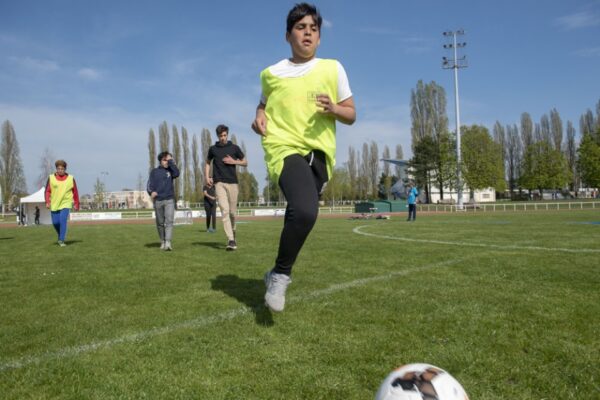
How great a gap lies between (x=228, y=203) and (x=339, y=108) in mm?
5320

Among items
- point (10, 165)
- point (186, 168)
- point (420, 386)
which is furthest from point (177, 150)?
point (420, 386)

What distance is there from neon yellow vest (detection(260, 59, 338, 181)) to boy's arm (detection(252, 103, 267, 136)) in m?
0.04

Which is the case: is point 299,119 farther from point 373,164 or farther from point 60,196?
point 373,164

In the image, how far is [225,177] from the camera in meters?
8.12

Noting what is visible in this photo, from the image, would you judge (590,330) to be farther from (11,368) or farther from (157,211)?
(157,211)

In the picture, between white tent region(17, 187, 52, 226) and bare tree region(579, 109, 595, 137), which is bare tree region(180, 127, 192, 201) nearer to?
white tent region(17, 187, 52, 226)

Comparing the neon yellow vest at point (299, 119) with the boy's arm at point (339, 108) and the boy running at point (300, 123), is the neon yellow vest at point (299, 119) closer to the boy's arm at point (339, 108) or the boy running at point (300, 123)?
the boy running at point (300, 123)

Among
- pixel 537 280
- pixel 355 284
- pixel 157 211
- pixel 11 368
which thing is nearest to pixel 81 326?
pixel 11 368

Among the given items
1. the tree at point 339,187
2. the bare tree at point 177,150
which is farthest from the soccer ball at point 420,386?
the tree at point 339,187

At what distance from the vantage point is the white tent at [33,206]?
2850cm

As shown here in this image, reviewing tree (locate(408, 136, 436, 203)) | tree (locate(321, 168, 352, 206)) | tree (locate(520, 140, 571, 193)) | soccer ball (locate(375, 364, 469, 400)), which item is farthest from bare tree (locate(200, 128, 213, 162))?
soccer ball (locate(375, 364, 469, 400))

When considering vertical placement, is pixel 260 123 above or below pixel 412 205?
above

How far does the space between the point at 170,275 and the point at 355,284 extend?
2.39 m

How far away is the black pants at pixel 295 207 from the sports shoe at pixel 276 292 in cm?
5
